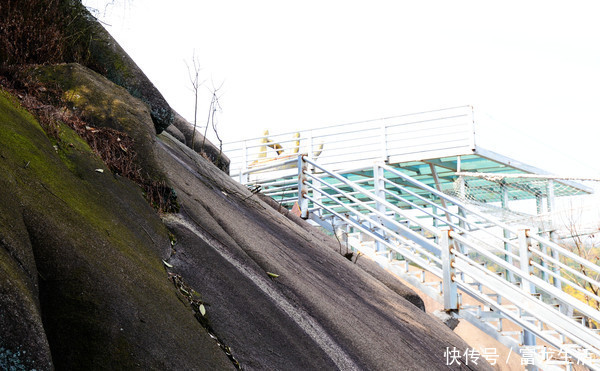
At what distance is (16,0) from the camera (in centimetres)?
450

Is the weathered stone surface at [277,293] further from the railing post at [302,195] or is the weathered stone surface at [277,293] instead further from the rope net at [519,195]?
the rope net at [519,195]

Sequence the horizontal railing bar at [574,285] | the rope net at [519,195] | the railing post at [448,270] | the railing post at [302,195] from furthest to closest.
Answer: the rope net at [519,195] → the railing post at [302,195] → the railing post at [448,270] → the horizontal railing bar at [574,285]

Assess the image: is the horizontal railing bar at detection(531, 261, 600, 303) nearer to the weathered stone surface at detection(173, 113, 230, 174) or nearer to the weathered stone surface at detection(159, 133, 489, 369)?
the weathered stone surface at detection(159, 133, 489, 369)

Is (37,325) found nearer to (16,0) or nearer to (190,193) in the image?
(190,193)

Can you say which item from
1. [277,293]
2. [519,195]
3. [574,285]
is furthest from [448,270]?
[519,195]

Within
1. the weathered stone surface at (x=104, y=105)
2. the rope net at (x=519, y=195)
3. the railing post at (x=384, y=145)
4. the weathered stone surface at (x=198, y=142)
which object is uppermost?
the weathered stone surface at (x=104, y=105)

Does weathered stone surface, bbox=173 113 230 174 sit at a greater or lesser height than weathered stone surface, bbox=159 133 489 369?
→ greater

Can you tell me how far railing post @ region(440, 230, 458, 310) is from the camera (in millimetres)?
6871

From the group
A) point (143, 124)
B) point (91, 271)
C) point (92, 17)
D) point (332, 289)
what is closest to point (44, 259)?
point (91, 271)

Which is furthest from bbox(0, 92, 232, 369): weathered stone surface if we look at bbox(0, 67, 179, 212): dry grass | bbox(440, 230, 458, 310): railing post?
bbox(440, 230, 458, 310): railing post

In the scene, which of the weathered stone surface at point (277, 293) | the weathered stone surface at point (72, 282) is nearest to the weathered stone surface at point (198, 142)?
the weathered stone surface at point (277, 293)

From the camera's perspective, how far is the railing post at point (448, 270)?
687 cm

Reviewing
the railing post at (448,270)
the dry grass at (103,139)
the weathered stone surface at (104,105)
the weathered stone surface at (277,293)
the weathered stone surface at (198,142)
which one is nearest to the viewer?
the weathered stone surface at (277,293)

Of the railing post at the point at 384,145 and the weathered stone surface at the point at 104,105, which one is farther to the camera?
the railing post at the point at 384,145
